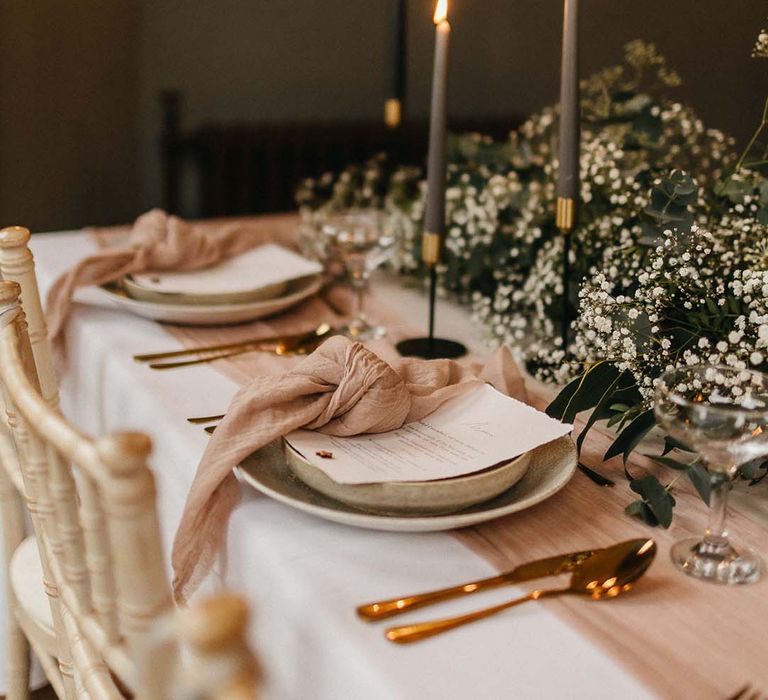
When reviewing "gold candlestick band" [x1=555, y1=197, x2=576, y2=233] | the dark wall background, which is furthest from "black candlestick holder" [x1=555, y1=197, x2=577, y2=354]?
the dark wall background

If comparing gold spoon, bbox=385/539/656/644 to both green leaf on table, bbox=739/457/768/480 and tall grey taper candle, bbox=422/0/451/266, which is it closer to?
green leaf on table, bbox=739/457/768/480

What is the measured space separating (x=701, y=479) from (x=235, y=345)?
72 cm

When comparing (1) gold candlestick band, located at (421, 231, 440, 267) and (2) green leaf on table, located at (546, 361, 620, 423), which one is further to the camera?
(1) gold candlestick band, located at (421, 231, 440, 267)

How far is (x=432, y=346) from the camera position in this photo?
1.39 m

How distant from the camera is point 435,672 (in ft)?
2.29

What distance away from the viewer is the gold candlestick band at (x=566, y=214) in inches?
49.7

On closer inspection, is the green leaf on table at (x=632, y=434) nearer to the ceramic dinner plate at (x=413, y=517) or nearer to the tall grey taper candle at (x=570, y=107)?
the ceramic dinner plate at (x=413, y=517)

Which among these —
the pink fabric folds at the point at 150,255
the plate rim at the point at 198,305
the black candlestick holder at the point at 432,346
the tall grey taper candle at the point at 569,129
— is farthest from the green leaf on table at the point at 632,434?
the pink fabric folds at the point at 150,255

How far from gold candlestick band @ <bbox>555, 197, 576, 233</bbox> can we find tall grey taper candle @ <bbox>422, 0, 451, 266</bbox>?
0.53ft

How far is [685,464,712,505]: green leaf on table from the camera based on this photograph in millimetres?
933

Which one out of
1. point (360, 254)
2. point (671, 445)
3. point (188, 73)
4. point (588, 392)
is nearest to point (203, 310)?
point (360, 254)

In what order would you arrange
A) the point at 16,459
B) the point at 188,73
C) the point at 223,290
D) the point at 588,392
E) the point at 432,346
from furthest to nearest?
the point at 188,73 → the point at 223,290 → the point at 432,346 → the point at 16,459 → the point at 588,392

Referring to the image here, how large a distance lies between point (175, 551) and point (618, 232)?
0.80 meters

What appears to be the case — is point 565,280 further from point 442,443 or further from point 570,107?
point 442,443
